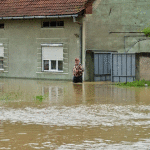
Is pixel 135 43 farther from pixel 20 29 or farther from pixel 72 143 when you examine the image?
pixel 72 143

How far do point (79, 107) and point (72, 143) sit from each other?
573cm

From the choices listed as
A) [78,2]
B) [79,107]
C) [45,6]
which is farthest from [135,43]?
[79,107]

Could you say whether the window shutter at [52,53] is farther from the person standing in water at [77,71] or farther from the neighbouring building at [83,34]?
the person standing in water at [77,71]

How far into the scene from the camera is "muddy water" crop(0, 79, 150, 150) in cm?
833

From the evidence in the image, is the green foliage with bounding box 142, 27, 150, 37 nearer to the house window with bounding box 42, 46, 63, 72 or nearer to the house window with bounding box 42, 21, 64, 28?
the house window with bounding box 42, 21, 64, 28

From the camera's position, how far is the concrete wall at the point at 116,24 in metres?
29.8

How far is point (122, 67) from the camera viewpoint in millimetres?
28016

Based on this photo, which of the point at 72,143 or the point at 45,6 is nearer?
the point at 72,143

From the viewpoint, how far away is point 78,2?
98.0 ft

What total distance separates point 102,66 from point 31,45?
531cm

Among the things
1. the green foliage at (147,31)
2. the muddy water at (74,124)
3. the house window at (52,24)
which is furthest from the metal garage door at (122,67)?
the muddy water at (74,124)

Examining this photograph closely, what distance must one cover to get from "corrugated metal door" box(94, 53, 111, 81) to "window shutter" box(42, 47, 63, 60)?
2483mm

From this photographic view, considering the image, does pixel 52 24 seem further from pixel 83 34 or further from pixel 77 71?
pixel 77 71

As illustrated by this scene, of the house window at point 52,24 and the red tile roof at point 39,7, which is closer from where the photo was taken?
the red tile roof at point 39,7
